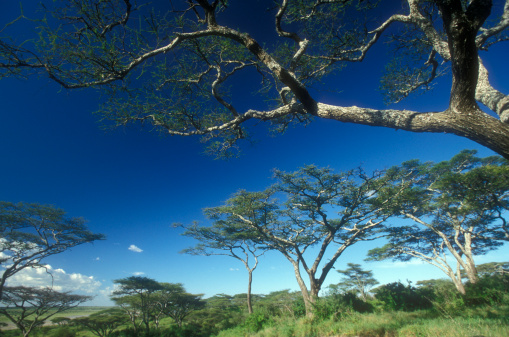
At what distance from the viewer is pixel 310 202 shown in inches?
455

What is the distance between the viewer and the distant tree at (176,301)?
61.5 ft

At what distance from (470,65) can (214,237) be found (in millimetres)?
17111

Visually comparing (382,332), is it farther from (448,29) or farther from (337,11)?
(337,11)

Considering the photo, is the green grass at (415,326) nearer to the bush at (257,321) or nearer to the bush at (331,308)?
the bush at (331,308)

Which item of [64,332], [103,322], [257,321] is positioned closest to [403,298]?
[257,321]

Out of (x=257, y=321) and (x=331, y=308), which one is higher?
(x=331, y=308)

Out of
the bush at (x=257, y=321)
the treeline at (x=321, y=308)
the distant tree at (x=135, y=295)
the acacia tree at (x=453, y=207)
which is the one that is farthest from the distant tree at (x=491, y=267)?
the distant tree at (x=135, y=295)

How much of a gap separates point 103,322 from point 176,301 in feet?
19.5

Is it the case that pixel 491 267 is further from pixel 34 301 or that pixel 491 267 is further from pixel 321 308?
pixel 34 301

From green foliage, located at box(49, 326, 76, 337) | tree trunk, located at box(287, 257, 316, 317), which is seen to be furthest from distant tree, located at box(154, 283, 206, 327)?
tree trunk, located at box(287, 257, 316, 317)

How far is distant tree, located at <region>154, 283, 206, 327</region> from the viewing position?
1873 centimetres

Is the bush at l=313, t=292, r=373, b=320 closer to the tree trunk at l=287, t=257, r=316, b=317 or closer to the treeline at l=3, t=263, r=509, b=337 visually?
the treeline at l=3, t=263, r=509, b=337

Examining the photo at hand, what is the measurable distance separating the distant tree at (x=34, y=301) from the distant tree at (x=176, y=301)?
18.9 feet

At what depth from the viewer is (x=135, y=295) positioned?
17984 millimetres
